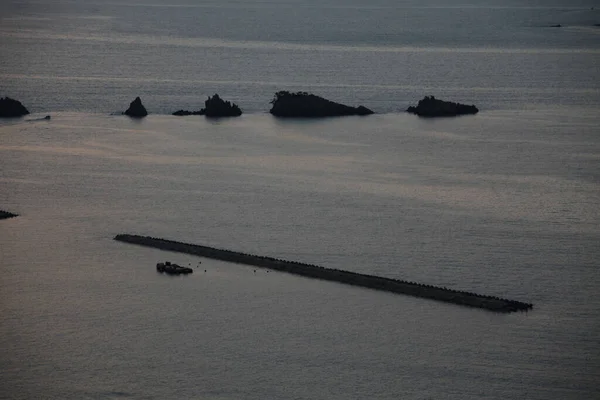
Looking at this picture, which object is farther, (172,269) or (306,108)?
(306,108)

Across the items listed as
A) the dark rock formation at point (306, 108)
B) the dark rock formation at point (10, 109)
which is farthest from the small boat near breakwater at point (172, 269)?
the dark rock formation at point (10, 109)

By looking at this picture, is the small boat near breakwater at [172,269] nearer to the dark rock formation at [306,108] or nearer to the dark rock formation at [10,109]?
the dark rock formation at [306,108]

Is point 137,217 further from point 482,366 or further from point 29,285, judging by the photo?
point 482,366

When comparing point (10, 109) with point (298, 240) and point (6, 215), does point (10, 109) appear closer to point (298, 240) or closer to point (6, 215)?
point (6, 215)

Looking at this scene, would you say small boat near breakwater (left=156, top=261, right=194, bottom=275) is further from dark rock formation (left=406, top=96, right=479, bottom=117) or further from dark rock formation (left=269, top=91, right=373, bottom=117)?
dark rock formation (left=406, top=96, right=479, bottom=117)

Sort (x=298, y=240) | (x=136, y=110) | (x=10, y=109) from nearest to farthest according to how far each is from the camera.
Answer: (x=298, y=240) < (x=10, y=109) < (x=136, y=110)

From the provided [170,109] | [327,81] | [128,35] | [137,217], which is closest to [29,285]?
[137,217]

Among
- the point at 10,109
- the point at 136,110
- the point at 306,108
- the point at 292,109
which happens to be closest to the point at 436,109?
the point at 306,108
